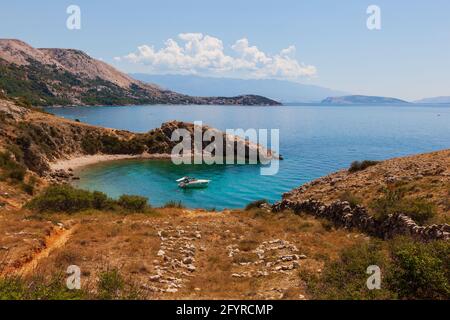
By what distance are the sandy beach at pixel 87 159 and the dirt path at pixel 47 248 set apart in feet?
198

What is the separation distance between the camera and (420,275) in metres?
12.6

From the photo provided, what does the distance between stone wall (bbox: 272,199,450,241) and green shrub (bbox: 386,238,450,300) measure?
4.95 m

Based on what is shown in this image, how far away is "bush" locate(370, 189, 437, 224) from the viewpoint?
68.1 ft

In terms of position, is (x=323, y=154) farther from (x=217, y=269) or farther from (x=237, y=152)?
(x=217, y=269)

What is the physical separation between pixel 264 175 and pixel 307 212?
52452mm

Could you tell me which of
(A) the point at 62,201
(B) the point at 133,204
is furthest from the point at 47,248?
(B) the point at 133,204

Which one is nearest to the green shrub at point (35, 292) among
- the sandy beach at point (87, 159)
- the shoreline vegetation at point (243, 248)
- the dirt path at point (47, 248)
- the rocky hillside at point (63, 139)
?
the shoreline vegetation at point (243, 248)

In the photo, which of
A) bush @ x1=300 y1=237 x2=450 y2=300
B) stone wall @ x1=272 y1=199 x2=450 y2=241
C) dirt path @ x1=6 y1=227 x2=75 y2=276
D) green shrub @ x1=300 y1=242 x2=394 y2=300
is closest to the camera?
green shrub @ x1=300 y1=242 x2=394 y2=300

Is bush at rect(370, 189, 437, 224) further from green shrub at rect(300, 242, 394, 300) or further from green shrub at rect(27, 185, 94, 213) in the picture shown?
green shrub at rect(27, 185, 94, 213)

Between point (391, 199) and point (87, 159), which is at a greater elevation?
point (391, 199)

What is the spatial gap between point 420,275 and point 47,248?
19131 mm

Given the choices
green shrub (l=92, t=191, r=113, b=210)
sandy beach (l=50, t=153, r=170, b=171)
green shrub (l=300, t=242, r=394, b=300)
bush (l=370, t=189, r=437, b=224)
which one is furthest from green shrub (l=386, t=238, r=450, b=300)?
sandy beach (l=50, t=153, r=170, b=171)

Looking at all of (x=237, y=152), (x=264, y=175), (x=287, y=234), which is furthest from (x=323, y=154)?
(x=287, y=234)

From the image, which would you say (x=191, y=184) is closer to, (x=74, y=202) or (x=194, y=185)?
(x=194, y=185)
